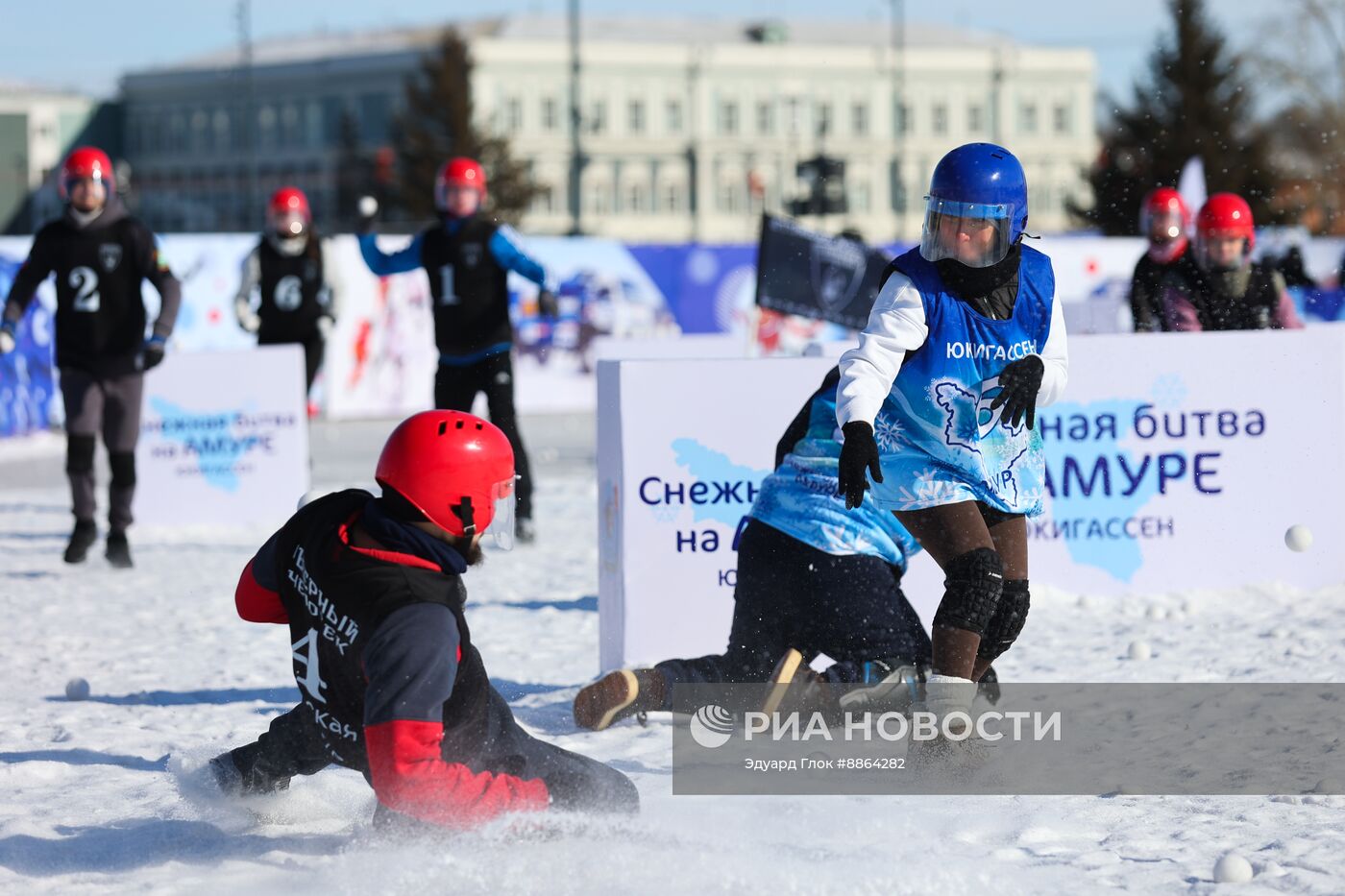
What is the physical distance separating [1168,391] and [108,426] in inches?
194

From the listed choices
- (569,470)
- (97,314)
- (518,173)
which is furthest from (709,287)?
(518,173)

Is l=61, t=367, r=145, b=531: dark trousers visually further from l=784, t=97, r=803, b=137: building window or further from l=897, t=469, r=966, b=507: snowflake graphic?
l=784, t=97, r=803, b=137: building window

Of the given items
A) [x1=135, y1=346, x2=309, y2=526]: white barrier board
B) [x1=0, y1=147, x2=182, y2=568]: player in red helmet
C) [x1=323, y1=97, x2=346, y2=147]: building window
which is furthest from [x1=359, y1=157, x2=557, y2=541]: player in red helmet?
[x1=323, y1=97, x2=346, y2=147]: building window

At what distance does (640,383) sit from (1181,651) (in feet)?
6.68

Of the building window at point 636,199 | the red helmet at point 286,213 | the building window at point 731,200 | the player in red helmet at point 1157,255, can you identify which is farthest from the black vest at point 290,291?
the building window at point 731,200

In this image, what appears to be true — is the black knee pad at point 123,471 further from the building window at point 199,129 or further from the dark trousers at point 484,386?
the building window at point 199,129

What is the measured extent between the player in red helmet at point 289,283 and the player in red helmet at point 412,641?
7301 mm

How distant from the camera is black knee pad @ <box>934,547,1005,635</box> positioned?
446 cm

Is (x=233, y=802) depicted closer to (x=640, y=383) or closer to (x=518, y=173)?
(x=640, y=383)

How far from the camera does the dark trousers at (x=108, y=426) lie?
8789 millimetres

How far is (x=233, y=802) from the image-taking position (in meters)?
4.15

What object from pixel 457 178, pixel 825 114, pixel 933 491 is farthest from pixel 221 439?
pixel 825 114

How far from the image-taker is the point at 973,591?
445 cm

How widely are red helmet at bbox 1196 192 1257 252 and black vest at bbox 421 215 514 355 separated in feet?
11.4
